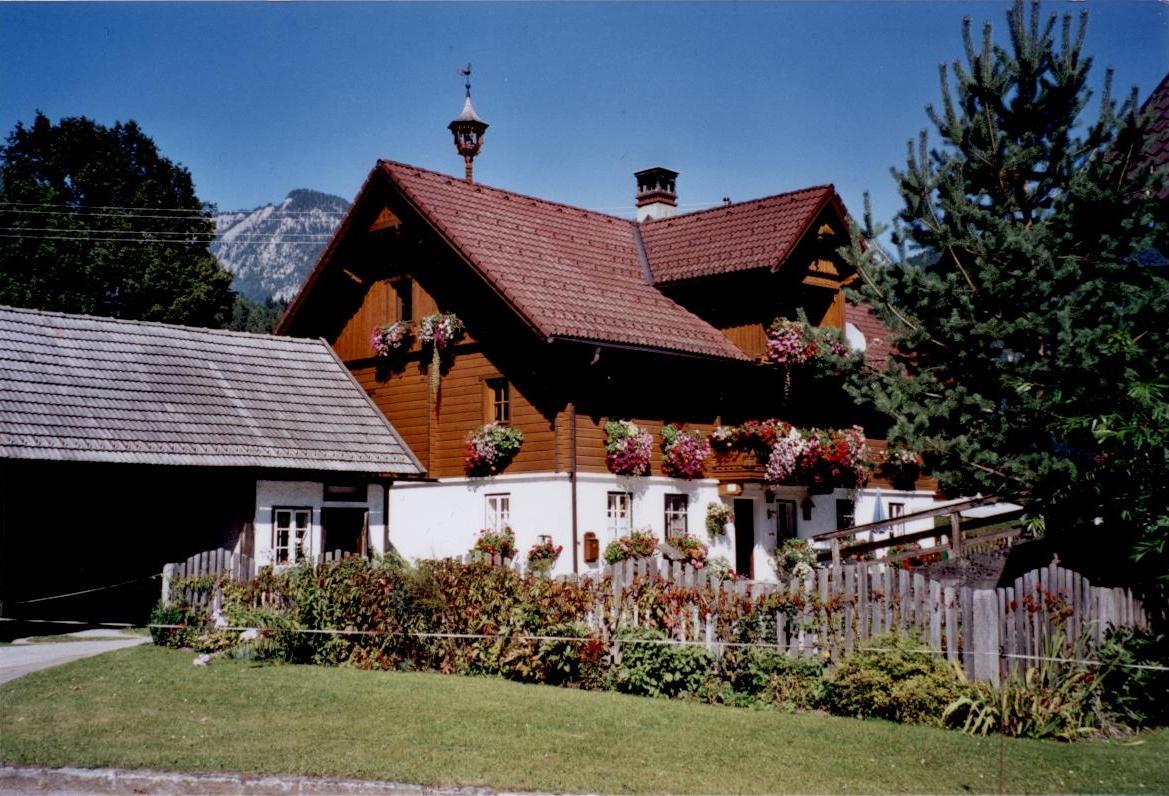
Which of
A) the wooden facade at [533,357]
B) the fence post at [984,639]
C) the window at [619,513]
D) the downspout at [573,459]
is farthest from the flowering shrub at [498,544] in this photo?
the fence post at [984,639]

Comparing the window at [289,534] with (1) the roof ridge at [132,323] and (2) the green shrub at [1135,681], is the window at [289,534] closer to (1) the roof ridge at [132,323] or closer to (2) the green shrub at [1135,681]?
(1) the roof ridge at [132,323]

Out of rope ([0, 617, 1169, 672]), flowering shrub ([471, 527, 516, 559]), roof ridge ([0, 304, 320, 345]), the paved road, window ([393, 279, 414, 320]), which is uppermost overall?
window ([393, 279, 414, 320])

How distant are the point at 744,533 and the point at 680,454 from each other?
3.88 m

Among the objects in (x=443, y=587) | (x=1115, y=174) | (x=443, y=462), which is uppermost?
(x=1115, y=174)

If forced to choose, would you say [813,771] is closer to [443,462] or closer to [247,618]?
[247,618]

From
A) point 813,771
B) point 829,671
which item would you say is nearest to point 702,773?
point 813,771

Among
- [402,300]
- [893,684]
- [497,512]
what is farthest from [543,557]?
[893,684]

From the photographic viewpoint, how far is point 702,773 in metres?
9.97

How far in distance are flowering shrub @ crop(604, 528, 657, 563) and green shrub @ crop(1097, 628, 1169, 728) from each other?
1275 cm

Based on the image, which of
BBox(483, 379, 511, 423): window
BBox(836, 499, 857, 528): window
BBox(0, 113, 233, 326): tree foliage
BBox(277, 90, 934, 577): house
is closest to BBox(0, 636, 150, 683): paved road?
BBox(277, 90, 934, 577): house

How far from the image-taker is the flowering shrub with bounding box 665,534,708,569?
84.4ft

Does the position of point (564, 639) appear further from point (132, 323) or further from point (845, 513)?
point (845, 513)

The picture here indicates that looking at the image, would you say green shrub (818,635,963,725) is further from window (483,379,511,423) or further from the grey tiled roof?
window (483,379,511,423)

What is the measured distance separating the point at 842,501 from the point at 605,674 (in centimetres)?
1826
